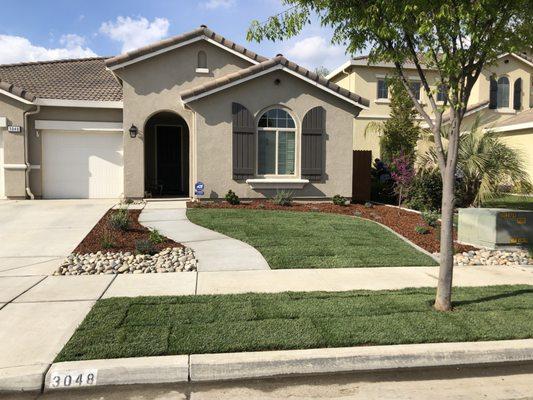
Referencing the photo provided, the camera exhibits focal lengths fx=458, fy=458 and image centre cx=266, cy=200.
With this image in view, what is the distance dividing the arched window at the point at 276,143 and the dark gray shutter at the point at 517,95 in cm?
1522

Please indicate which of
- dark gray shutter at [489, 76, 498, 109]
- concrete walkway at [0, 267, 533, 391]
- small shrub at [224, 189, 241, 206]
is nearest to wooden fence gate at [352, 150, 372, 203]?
small shrub at [224, 189, 241, 206]

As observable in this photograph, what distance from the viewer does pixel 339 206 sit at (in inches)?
540

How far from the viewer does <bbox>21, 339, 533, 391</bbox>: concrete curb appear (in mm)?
3988

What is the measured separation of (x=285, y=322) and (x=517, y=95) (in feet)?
76.4

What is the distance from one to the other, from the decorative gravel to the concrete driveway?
725cm

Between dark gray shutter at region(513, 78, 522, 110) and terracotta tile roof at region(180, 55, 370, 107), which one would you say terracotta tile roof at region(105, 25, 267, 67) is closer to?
terracotta tile roof at region(180, 55, 370, 107)

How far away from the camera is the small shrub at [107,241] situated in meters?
8.49

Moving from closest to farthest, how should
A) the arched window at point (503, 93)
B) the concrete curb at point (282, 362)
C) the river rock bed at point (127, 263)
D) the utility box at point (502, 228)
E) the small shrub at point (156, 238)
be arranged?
the concrete curb at point (282, 362)
the river rock bed at point (127, 263)
the small shrub at point (156, 238)
the utility box at point (502, 228)
the arched window at point (503, 93)

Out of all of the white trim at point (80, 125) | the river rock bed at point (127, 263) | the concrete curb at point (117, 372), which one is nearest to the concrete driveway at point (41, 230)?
the river rock bed at point (127, 263)

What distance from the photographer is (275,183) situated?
13883mm

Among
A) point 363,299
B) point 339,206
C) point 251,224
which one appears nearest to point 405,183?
point 339,206

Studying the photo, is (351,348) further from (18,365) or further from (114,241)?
(114,241)

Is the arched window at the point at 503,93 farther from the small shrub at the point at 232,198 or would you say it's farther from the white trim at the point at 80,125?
→ the white trim at the point at 80,125

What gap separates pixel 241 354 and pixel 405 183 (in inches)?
404
